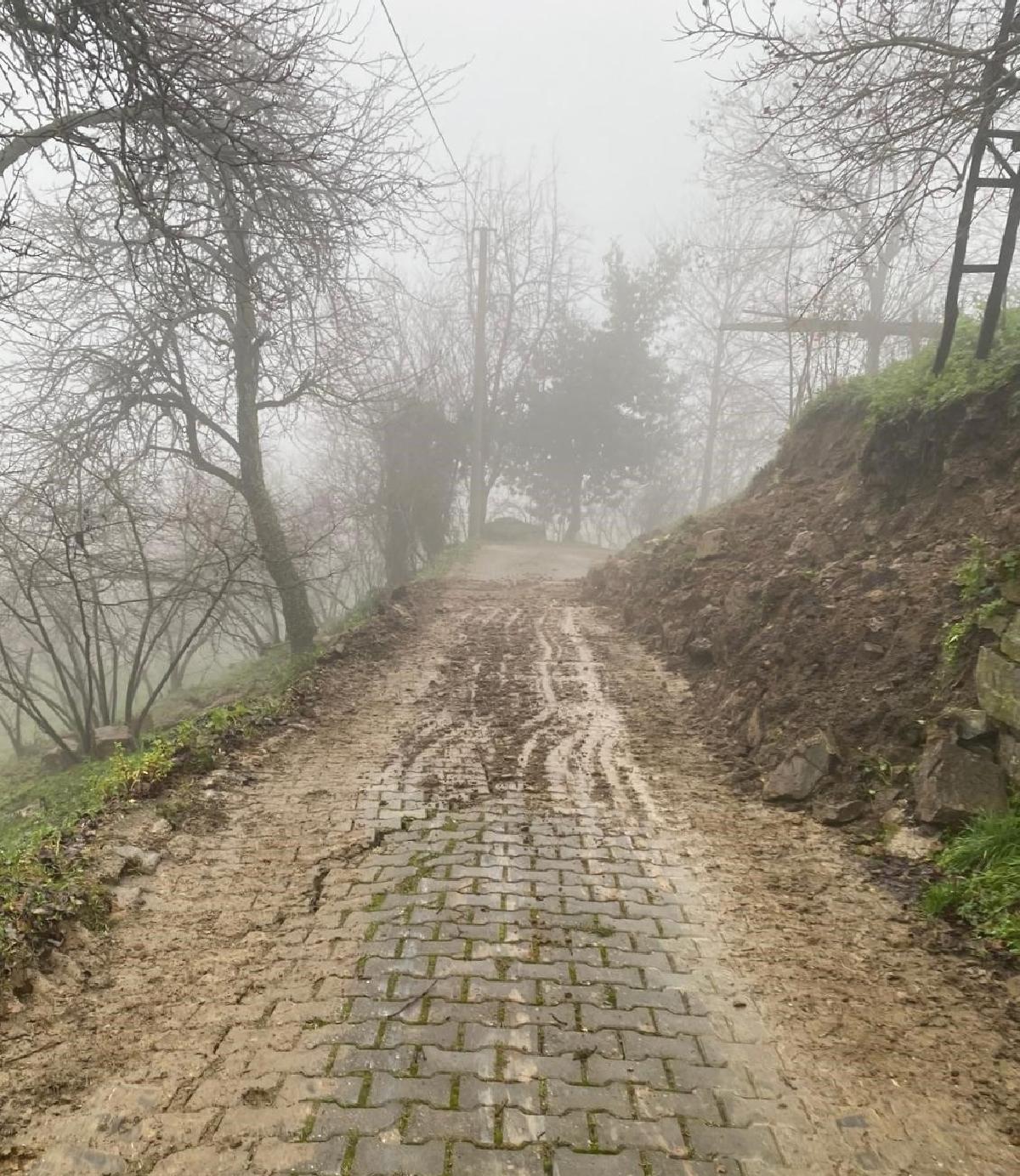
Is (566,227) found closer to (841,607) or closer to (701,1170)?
(841,607)

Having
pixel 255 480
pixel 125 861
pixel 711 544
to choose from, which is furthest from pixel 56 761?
pixel 711 544

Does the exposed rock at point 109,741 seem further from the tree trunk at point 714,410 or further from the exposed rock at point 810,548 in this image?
the tree trunk at point 714,410

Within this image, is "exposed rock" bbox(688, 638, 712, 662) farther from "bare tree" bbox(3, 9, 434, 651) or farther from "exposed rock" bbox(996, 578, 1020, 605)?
"bare tree" bbox(3, 9, 434, 651)

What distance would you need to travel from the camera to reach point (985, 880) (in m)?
3.70

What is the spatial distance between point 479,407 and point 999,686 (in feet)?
68.9

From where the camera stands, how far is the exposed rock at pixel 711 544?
10.3 m

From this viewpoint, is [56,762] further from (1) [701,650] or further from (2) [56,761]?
(1) [701,650]

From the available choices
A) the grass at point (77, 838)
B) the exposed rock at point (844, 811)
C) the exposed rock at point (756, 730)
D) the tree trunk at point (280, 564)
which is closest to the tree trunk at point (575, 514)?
the tree trunk at point (280, 564)

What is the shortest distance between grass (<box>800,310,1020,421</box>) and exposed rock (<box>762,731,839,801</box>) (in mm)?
4285

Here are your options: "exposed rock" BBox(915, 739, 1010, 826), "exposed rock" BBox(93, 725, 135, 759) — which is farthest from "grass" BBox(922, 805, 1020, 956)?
"exposed rock" BBox(93, 725, 135, 759)

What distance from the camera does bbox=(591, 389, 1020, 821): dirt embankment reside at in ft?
16.7

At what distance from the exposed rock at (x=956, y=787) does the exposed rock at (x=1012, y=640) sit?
2.07 ft

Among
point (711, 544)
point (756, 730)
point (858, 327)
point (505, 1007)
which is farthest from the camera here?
point (858, 327)

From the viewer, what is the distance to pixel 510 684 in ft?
26.8
